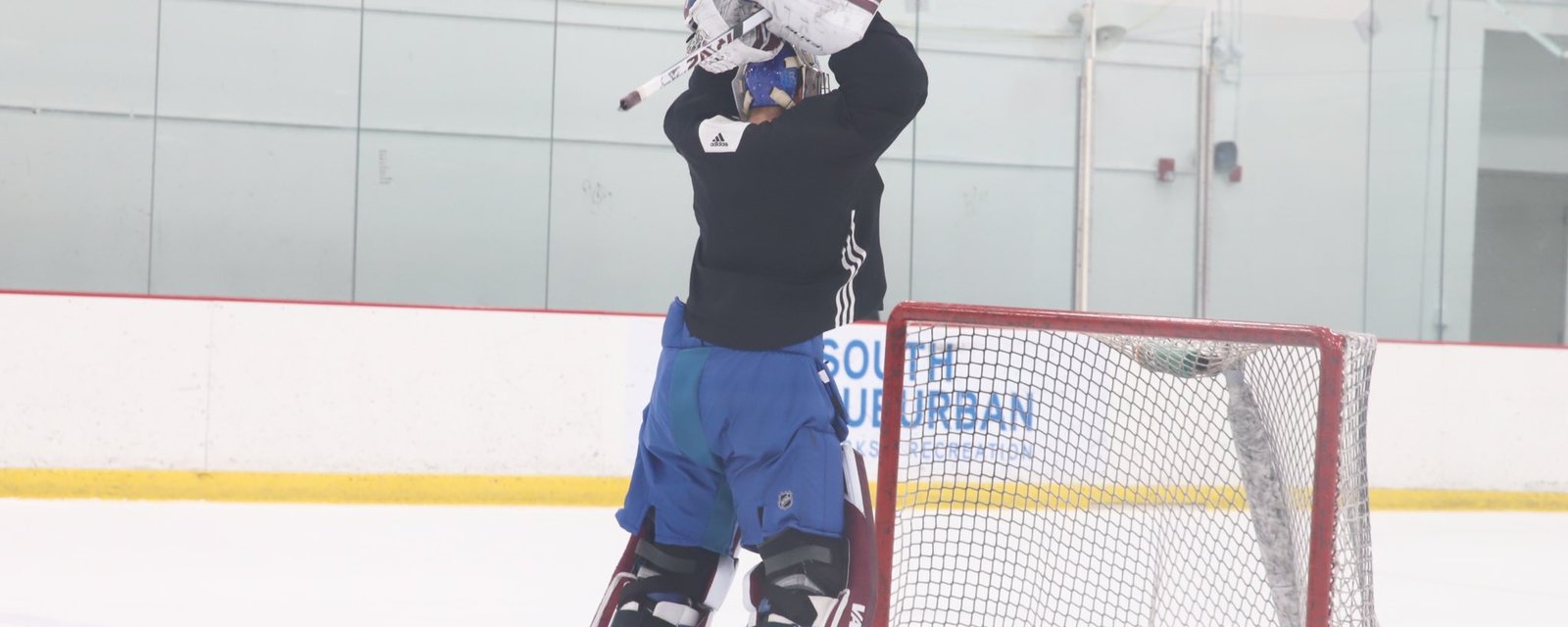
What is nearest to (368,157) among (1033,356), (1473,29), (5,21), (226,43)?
(226,43)

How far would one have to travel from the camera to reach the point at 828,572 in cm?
153

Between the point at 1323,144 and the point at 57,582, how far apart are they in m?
5.17

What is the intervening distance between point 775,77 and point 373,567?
232 centimetres

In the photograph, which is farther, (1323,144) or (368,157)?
(1323,144)

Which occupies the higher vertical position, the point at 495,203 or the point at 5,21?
the point at 5,21

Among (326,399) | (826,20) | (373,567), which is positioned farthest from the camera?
(326,399)

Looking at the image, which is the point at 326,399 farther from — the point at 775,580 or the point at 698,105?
the point at 775,580

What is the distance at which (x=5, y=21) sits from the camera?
205 inches

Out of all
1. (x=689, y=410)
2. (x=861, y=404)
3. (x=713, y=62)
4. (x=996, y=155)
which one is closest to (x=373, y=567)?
(x=861, y=404)

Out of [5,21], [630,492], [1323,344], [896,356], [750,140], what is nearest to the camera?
[750,140]

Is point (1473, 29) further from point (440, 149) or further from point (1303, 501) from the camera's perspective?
point (1303, 501)

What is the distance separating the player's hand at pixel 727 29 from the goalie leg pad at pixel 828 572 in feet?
1.44

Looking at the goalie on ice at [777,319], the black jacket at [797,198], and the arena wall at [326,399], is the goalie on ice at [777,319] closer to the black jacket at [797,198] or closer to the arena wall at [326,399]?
the black jacket at [797,198]

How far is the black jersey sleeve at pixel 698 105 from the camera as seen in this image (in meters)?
1.62
